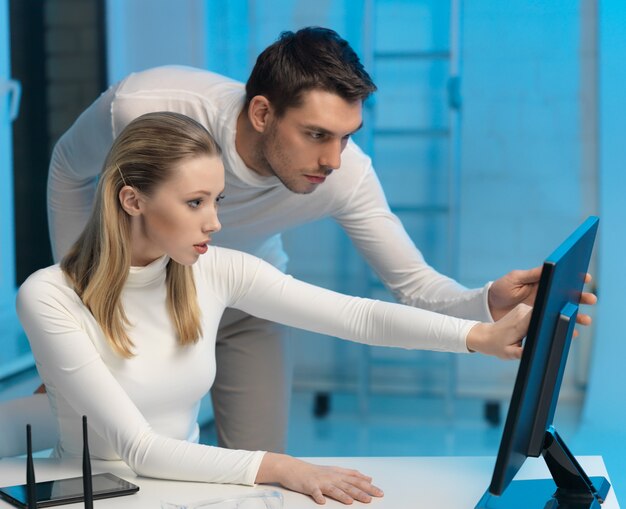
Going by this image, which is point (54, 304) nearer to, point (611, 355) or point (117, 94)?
point (117, 94)

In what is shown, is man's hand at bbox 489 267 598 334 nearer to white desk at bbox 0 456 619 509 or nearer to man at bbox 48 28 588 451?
man at bbox 48 28 588 451

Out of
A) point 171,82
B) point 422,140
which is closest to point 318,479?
point 171,82

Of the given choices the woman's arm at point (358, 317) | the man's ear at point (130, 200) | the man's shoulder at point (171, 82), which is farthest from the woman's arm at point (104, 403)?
the man's shoulder at point (171, 82)

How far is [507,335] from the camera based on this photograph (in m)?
1.63

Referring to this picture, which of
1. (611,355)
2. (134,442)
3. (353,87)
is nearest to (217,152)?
(353,87)

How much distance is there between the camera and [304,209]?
2312mm

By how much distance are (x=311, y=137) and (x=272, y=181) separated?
0.18 metres

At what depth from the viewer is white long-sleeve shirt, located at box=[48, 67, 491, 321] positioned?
2227 millimetres

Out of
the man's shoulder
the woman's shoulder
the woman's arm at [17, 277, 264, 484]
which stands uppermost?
the man's shoulder

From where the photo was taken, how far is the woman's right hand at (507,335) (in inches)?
63.7

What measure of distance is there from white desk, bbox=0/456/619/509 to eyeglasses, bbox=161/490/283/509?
20 mm

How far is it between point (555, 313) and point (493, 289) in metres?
0.68

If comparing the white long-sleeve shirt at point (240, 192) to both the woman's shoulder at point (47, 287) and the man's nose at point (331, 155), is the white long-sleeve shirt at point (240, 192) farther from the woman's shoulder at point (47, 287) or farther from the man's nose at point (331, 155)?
the woman's shoulder at point (47, 287)

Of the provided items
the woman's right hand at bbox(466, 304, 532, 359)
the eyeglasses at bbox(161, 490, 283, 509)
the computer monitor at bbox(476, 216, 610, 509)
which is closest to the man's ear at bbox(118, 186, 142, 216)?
the eyeglasses at bbox(161, 490, 283, 509)
